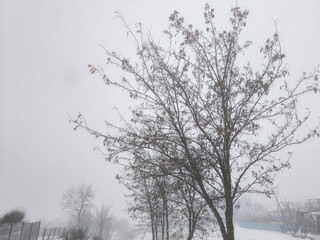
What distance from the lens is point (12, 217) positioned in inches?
752

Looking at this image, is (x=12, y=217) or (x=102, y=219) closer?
(x=12, y=217)

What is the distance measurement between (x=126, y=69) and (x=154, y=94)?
96cm

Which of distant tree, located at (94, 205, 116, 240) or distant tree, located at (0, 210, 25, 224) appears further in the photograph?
distant tree, located at (94, 205, 116, 240)

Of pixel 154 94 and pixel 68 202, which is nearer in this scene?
pixel 154 94

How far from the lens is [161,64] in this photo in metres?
5.84

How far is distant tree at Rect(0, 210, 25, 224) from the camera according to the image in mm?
18828

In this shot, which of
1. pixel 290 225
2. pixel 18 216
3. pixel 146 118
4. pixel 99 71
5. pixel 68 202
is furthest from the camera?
pixel 68 202

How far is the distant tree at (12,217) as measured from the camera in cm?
1883

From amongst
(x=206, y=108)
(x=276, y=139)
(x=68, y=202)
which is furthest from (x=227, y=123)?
(x=68, y=202)

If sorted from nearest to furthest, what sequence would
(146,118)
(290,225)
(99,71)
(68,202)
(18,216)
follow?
(99,71)
(146,118)
(18,216)
(290,225)
(68,202)

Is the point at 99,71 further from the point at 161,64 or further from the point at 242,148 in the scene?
the point at 242,148

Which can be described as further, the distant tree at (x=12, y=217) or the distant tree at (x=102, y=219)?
the distant tree at (x=102, y=219)

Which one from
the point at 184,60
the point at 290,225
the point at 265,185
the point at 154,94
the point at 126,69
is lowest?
the point at 290,225

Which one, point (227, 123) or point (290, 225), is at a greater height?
point (227, 123)
